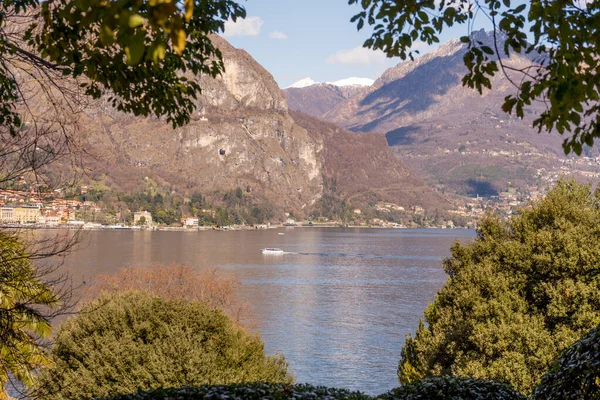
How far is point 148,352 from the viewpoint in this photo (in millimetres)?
19891

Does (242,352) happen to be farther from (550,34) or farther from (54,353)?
(550,34)

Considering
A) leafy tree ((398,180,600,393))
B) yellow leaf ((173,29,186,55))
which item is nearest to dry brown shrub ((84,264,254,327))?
leafy tree ((398,180,600,393))

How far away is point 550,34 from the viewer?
18.5ft

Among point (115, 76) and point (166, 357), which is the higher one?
point (115, 76)

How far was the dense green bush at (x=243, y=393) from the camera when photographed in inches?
383

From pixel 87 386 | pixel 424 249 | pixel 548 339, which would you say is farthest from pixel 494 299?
pixel 424 249

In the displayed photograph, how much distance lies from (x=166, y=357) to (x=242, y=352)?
7.58 feet

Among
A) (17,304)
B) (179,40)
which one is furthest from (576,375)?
(17,304)

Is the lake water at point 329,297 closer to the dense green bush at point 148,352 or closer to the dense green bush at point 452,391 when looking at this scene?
the dense green bush at point 148,352

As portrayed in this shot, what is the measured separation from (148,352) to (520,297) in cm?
1186

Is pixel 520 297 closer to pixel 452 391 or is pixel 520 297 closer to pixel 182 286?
pixel 452 391

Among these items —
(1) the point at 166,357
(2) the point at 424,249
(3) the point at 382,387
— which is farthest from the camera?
(2) the point at 424,249

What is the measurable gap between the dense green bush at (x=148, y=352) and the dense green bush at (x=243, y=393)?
899 centimetres

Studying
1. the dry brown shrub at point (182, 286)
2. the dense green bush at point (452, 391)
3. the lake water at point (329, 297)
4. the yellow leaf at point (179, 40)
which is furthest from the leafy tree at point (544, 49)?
the dry brown shrub at point (182, 286)
